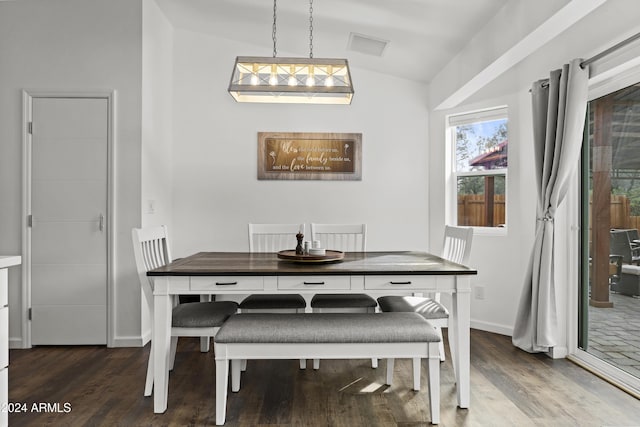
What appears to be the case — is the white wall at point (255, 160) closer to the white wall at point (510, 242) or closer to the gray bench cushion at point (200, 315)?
the white wall at point (510, 242)

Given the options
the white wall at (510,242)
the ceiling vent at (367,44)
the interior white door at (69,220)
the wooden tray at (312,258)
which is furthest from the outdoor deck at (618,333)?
the interior white door at (69,220)

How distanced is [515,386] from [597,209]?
138 centimetres

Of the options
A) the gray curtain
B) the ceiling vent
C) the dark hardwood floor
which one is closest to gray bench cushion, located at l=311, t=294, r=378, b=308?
the dark hardwood floor

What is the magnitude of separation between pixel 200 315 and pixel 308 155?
7.27ft

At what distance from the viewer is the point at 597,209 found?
2982 millimetres

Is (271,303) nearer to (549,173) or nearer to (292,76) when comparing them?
(292,76)

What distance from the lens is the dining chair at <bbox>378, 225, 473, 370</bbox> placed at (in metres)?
2.59

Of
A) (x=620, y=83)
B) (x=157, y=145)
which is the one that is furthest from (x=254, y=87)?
(x=620, y=83)

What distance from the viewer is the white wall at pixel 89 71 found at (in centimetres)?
338

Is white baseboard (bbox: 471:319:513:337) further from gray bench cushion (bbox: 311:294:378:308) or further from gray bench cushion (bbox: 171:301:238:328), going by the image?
gray bench cushion (bbox: 171:301:238:328)

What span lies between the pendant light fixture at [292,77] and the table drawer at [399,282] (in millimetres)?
1099

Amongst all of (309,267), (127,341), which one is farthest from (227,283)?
(127,341)

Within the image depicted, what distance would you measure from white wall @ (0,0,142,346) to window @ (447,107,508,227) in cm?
293

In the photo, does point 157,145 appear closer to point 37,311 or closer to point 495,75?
point 37,311
